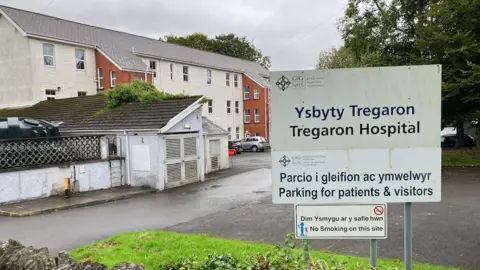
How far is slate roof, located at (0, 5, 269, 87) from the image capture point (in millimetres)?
26672

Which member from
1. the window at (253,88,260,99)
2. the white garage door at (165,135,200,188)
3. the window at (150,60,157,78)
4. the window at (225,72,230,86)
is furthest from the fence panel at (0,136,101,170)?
the window at (253,88,260,99)

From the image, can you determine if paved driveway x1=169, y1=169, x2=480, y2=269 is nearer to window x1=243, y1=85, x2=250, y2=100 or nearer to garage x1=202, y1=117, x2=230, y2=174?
garage x1=202, y1=117, x2=230, y2=174

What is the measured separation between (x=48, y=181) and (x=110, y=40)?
21.6 meters

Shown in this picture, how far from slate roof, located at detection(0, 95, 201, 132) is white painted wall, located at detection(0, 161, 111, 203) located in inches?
94.6

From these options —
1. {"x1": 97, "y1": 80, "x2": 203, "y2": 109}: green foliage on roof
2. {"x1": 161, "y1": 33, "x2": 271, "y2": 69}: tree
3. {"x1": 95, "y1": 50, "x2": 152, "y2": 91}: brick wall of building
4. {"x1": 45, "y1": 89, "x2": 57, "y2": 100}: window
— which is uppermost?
{"x1": 161, "y1": 33, "x2": 271, "y2": 69}: tree

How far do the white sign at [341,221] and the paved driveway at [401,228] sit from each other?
8.57ft

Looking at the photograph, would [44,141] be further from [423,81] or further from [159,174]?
[423,81]

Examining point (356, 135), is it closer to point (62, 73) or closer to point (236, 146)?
point (62, 73)

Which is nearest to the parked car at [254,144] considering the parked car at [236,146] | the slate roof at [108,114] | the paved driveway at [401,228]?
the parked car at [236,146]

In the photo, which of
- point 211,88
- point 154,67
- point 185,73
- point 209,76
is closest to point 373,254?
point 154,67

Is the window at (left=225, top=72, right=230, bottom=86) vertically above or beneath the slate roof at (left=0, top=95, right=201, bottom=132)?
above

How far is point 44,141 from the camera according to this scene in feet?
45.6

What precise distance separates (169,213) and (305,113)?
7888 mm

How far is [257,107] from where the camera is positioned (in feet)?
145
